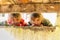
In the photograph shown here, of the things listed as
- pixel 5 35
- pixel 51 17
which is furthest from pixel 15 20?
pixel 51 17

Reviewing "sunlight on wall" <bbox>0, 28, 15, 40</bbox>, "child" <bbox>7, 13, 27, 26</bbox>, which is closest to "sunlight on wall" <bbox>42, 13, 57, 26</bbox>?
"child" <bbox>7, 13, 27, 26</bbox>

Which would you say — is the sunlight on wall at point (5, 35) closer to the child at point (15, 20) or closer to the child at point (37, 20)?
the child at point (15, 20)

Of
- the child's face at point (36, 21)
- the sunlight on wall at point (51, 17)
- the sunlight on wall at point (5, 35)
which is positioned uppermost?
the sunlight on wall at point (51, 17)

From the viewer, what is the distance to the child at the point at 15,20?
1.07 m

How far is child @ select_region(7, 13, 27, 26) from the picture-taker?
1.07 metres

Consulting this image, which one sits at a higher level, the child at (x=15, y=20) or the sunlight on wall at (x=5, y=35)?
the child at (x=15, y=20)

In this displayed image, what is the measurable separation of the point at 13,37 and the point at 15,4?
Result: 0.24 meters

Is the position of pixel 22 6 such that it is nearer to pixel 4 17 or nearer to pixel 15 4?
pixel 15 4

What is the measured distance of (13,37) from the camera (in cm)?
106

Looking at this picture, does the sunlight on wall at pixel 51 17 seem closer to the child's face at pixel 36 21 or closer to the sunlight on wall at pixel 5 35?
the child's face at pixel 36 21

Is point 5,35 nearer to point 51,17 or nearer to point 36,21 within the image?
point 36,21

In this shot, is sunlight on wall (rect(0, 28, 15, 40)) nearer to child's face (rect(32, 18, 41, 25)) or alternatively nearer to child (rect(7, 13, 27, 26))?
child (rect(7, 13, 27, 26))

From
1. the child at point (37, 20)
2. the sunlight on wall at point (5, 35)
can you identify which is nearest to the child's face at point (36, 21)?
the child at point (37, 20)

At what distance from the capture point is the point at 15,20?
3.53 feet
